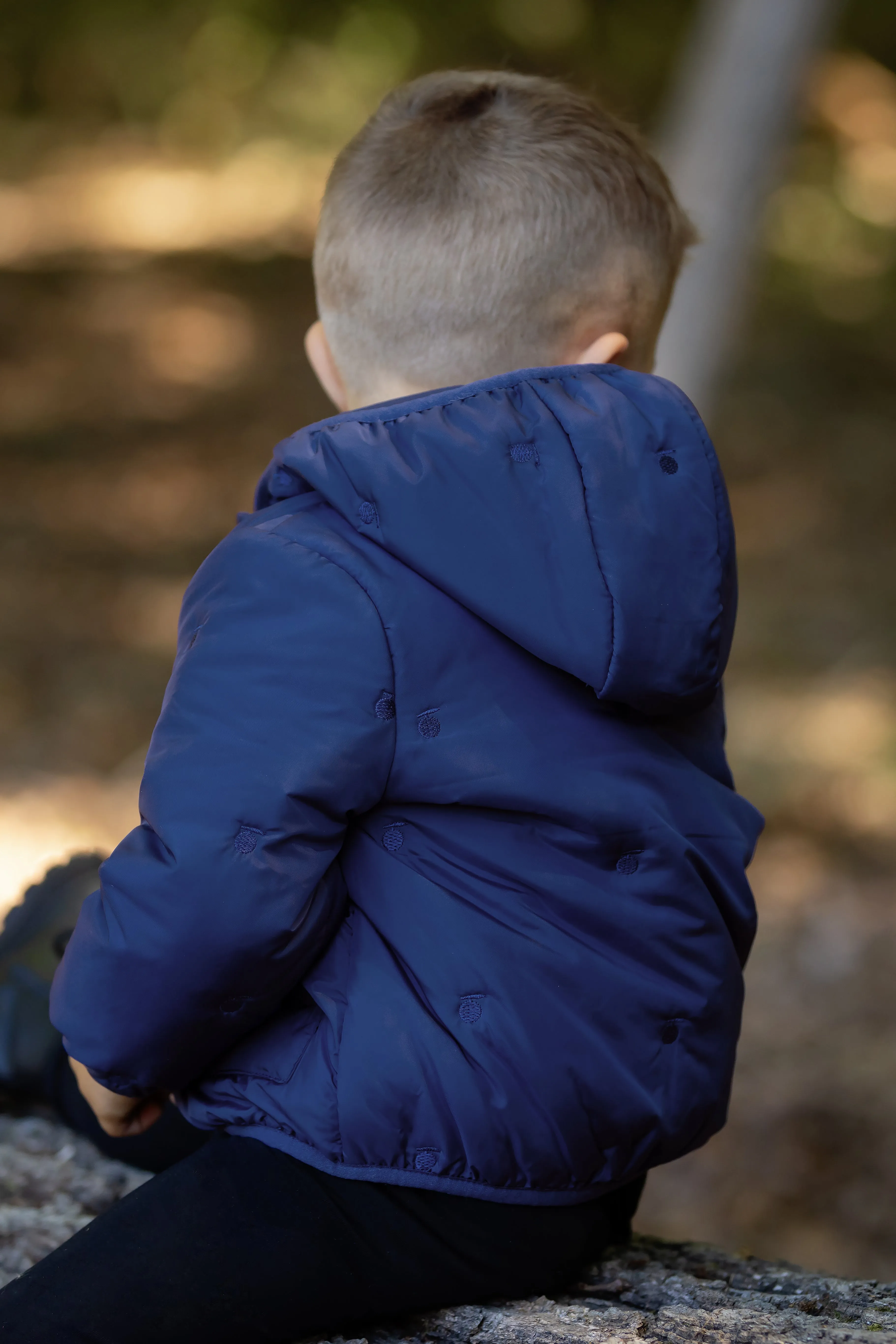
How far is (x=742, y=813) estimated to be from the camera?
154cm

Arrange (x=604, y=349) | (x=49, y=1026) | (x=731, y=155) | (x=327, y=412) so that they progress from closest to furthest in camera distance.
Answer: (x=604, y=349) < (x=49, y=1026) < (x=731, y=155) < (x=327, y=412)

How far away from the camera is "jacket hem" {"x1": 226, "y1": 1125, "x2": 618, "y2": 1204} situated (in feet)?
4.32

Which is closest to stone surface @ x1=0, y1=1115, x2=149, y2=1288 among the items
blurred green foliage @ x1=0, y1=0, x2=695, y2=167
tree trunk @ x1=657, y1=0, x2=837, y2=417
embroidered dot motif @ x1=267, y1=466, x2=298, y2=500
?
embroidered dot motif @ x1=267, y1=466, x2=298, y2=500

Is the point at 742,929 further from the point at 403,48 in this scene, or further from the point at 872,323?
the point at 403,48

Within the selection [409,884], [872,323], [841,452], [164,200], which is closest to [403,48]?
[164,200]

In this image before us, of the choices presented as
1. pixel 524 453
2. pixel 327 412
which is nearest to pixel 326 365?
pixel 524 453

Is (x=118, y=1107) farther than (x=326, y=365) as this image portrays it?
No

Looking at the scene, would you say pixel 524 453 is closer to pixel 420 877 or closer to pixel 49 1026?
pixel 420 877

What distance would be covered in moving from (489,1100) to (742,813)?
510mm

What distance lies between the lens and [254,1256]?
52.1 inches

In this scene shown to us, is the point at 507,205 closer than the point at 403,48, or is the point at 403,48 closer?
the point at 507,205

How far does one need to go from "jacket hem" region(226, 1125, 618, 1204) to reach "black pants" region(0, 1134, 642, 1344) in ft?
0.07

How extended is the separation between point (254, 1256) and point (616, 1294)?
0.53m

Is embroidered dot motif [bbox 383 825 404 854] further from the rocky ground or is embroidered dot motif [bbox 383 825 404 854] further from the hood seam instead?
the rocky ground
